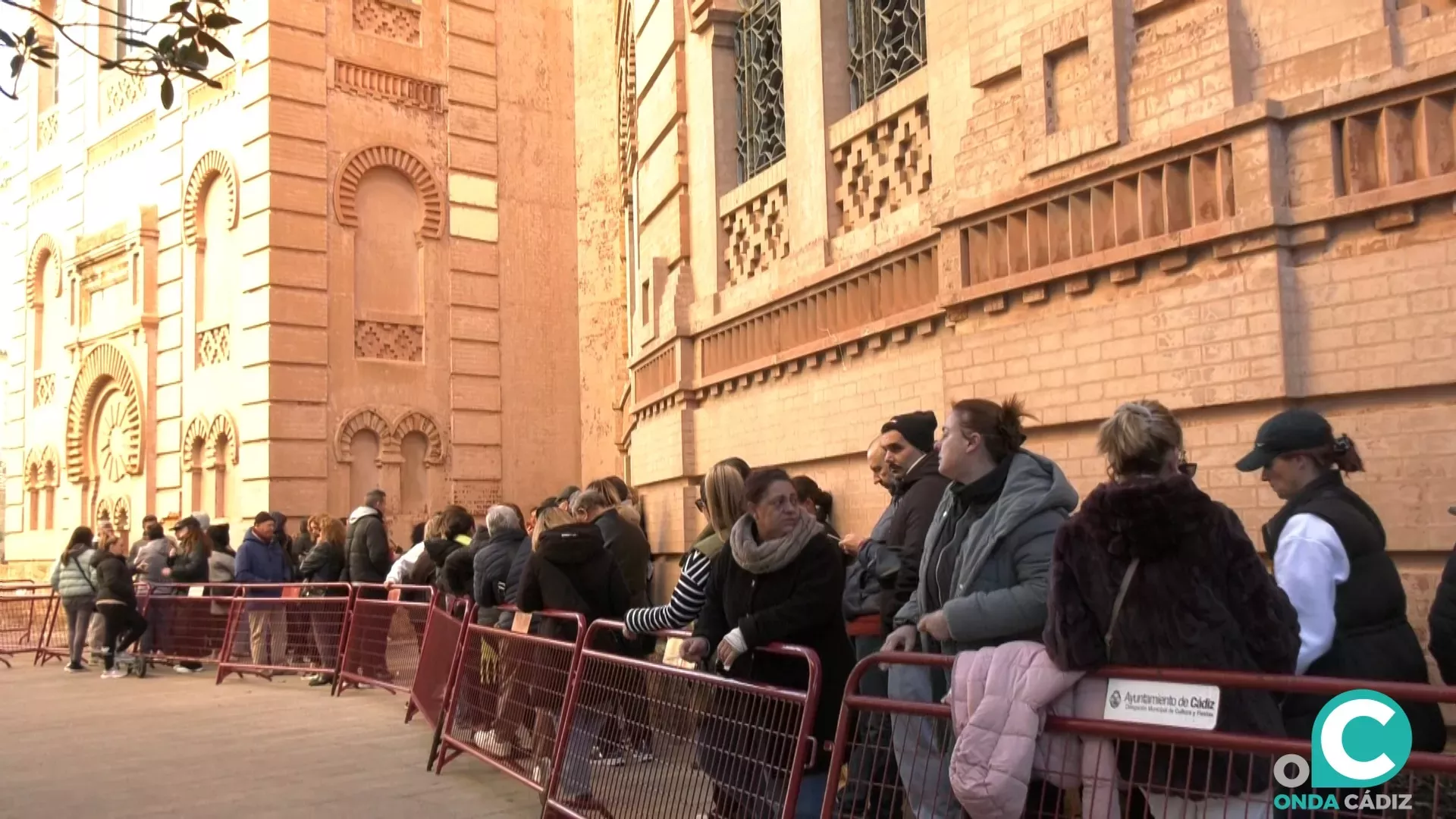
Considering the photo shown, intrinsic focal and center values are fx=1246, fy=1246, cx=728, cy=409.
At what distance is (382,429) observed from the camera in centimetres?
1884

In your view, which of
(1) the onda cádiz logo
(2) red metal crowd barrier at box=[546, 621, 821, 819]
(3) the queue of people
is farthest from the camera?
(2) red metal crowd barrier at box=[546, 621, 821, 819]

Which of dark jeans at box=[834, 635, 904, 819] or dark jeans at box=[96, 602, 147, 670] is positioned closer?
dark jeans at box=[834, 635, 904, 819]

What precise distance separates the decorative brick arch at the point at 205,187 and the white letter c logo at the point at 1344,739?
1842 cm

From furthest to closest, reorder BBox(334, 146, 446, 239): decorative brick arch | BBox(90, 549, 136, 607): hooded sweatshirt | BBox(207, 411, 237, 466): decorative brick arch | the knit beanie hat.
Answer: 1. BBox(334, 146, 446, 239): decorative brick arch
2. BBox(207, 411, 237, 466): decorative brick arch
3. BBox(90, 549, 136, 607): hooded sweatshirt
4. the knit beanie hat

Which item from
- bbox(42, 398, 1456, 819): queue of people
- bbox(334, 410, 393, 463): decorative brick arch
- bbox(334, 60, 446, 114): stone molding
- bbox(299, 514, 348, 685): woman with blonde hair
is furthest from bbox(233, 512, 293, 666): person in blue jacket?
bbox(334, 60, 446, 114): stone molding

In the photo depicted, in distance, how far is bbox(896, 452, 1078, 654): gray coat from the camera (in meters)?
3.88

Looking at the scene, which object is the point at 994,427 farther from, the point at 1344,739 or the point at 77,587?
the point at 77,587

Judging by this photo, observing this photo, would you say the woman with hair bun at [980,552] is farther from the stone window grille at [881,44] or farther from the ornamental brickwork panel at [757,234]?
the ornamental brickwork panel at [757,234]

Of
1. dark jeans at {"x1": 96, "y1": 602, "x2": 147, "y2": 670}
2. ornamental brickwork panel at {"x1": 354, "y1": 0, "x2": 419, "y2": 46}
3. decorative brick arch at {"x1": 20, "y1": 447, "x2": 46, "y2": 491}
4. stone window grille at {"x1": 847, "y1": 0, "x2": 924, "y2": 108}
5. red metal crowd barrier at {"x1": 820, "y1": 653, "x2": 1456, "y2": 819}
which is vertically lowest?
dark jeans at {"x1": 96, "y1": 602, "x2": 147, "y2": 670}

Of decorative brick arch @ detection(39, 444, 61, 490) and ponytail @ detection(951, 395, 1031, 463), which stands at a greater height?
decorative brick arch @ detection(39, 444, 61, 490)

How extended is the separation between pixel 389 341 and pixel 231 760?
11.8 meters

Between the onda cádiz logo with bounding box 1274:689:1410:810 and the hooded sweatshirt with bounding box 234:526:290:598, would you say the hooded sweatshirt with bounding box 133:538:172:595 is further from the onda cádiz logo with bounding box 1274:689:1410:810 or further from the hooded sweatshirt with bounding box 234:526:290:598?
the onda cádiz logo with bounding box 1274:689:1410:810

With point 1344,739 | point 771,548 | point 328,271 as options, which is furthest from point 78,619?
point 1344,739

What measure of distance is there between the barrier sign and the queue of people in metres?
0.05
